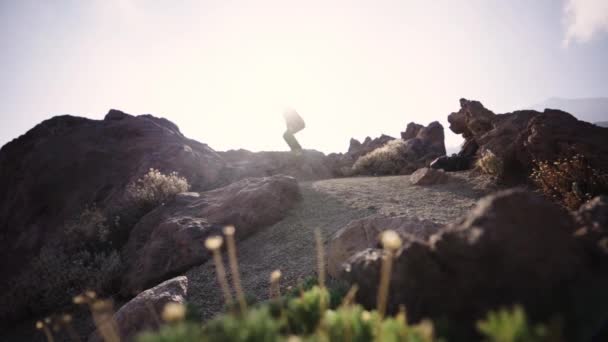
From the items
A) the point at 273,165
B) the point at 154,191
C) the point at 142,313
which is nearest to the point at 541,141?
the point at 142,313

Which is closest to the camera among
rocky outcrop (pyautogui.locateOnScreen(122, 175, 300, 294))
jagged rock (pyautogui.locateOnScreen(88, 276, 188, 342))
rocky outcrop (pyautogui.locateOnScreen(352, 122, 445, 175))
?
jagged rock (pyautogui.locateOnScreen(88, 276, 188, 342))

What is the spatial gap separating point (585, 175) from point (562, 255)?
7283 millimetres

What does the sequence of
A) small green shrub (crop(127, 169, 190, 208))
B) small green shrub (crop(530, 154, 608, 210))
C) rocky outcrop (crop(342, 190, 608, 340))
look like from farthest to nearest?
small green shrub (crop(127, 169, 190, 208)) → small green shrub (crop(530, 154, 608, 210)) → rocky outcrop (crop(342, 190, 608, 340))

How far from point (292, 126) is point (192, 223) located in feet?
71.4

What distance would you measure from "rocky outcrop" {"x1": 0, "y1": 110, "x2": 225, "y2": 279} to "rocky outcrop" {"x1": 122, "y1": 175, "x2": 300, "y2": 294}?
3.21 metres

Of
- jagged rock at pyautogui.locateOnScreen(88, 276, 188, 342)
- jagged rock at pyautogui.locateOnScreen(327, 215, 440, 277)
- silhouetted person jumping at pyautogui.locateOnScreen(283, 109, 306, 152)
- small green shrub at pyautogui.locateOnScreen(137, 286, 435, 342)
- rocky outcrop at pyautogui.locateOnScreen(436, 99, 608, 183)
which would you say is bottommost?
jagged rock at pyautogui.locateOnScreen(88, 276, 188, 342)

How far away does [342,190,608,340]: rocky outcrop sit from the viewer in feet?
4.63

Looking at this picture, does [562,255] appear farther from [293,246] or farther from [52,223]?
[52,223]

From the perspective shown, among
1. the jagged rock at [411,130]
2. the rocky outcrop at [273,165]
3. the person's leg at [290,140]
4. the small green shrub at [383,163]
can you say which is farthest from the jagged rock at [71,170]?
the jagged rock at [411,130]

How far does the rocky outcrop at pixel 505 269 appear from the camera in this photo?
1.41 metres

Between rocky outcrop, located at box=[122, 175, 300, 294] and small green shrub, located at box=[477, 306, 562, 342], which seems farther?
rocky outcrop, located at box=[122, 175, 300, 294]

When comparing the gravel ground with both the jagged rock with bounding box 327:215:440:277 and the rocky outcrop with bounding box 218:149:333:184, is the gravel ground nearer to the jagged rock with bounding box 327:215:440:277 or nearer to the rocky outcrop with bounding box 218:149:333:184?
the jagged rock with bounding box 327:215:440:277

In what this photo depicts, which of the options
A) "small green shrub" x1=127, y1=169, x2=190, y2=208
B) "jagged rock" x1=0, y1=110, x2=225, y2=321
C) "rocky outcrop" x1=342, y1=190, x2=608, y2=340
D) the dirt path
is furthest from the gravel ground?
"jagged rock" x1=0, y1=110, x2=225, y2=321

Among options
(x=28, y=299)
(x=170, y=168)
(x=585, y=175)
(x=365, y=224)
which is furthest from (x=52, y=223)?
(x=585, y=175)
